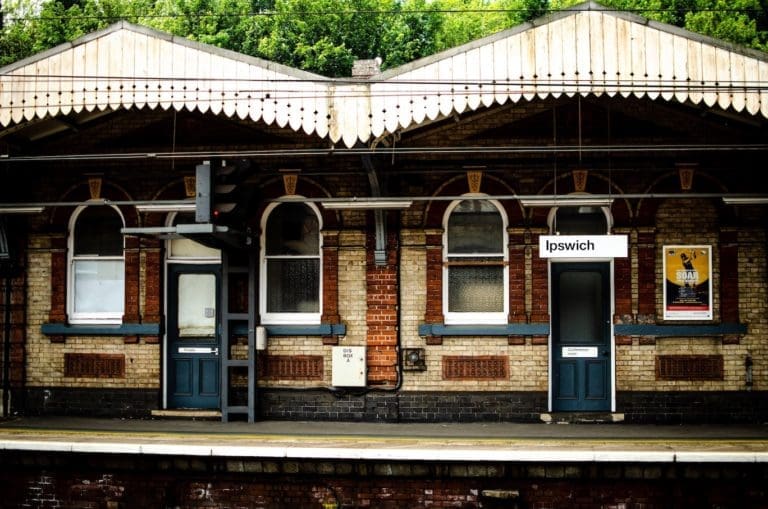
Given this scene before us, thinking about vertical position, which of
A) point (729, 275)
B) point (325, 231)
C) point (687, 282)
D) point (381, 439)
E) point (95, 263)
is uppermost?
point (325, 231)

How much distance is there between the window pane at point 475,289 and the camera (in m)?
11.7

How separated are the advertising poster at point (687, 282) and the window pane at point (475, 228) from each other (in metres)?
2.56

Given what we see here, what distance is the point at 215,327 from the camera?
39.5ft

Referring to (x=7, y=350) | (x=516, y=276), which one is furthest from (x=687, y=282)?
(x=7, y=350)

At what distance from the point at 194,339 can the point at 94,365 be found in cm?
161

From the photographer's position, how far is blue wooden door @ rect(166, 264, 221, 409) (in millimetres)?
12031

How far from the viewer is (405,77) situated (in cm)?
952

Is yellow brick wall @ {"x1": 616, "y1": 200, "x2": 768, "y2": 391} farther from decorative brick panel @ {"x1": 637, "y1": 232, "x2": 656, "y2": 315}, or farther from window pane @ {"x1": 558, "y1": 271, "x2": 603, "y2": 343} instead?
window pane @ {"x1": 558, "y1": 271, "x2": 603, "y2": 343}

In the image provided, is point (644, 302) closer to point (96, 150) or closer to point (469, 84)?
point (469, 84)

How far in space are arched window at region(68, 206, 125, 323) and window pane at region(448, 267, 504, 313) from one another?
17.2 ft

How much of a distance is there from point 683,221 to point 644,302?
4.45 feet

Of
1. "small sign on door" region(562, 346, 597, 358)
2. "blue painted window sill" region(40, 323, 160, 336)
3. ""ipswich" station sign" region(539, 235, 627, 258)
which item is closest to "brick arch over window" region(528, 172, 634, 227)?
""ipswich" station sign" region(539, 235, 627, 258)

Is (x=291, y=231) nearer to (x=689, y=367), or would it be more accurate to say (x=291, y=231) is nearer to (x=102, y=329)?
(x=102, y=329)

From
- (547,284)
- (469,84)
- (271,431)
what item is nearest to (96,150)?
(271,431)
